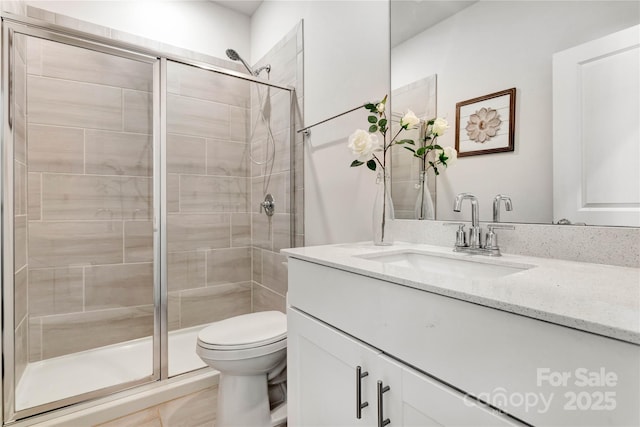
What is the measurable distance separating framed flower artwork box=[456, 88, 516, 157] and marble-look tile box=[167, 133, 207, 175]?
1.51m

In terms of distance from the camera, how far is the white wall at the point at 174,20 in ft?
6.24

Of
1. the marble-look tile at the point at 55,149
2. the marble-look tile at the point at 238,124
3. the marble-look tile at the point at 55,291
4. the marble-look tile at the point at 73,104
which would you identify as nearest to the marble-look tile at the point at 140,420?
the marble-look tile at the point at 55,291

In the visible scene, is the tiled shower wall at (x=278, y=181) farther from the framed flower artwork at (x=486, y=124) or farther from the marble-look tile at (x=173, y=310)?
the framed flower artwork at (x=486, y=124)

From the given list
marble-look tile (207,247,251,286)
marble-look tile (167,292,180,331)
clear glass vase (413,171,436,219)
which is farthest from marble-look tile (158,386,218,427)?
clear glass vase (413,171,436,219)

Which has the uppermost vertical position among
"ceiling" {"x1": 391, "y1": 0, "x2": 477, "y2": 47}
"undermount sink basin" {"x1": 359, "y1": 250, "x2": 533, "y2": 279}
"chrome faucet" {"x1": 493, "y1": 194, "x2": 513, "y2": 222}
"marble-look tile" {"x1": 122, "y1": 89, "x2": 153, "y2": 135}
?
"ceiling" {"x1": 391, "y1": 0, "x2": 477, "y2": 47}

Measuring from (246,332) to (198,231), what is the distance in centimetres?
93

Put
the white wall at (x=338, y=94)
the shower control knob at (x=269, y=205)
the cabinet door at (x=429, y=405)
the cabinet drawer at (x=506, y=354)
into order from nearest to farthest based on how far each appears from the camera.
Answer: the cabinet drawer at (x=506, y=354) < the cabinet door at (x=429, y=405) < the white wall at (x=338, y=94) < the shower control knob at (x=269, y=205)

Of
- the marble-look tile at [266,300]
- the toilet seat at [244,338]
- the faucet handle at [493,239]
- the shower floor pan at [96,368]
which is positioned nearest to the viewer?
the faucet handle at [493,239]

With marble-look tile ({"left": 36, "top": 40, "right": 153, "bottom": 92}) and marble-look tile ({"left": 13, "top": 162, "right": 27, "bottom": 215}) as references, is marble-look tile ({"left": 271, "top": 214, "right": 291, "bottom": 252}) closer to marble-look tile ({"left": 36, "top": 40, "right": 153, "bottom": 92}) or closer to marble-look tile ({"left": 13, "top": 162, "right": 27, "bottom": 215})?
marble-look tile ({"left": 36, "top": 40, "right": 153, "bottom": 92})

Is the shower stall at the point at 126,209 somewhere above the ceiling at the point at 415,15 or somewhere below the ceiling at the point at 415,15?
below

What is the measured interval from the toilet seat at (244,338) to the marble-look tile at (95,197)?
86 cm

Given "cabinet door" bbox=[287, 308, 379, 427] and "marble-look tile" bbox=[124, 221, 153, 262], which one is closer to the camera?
"cabinet door" bbox=[287, 308, 379, 427]

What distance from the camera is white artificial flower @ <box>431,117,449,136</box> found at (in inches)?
44.5

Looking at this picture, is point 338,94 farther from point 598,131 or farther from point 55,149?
point 55,149
